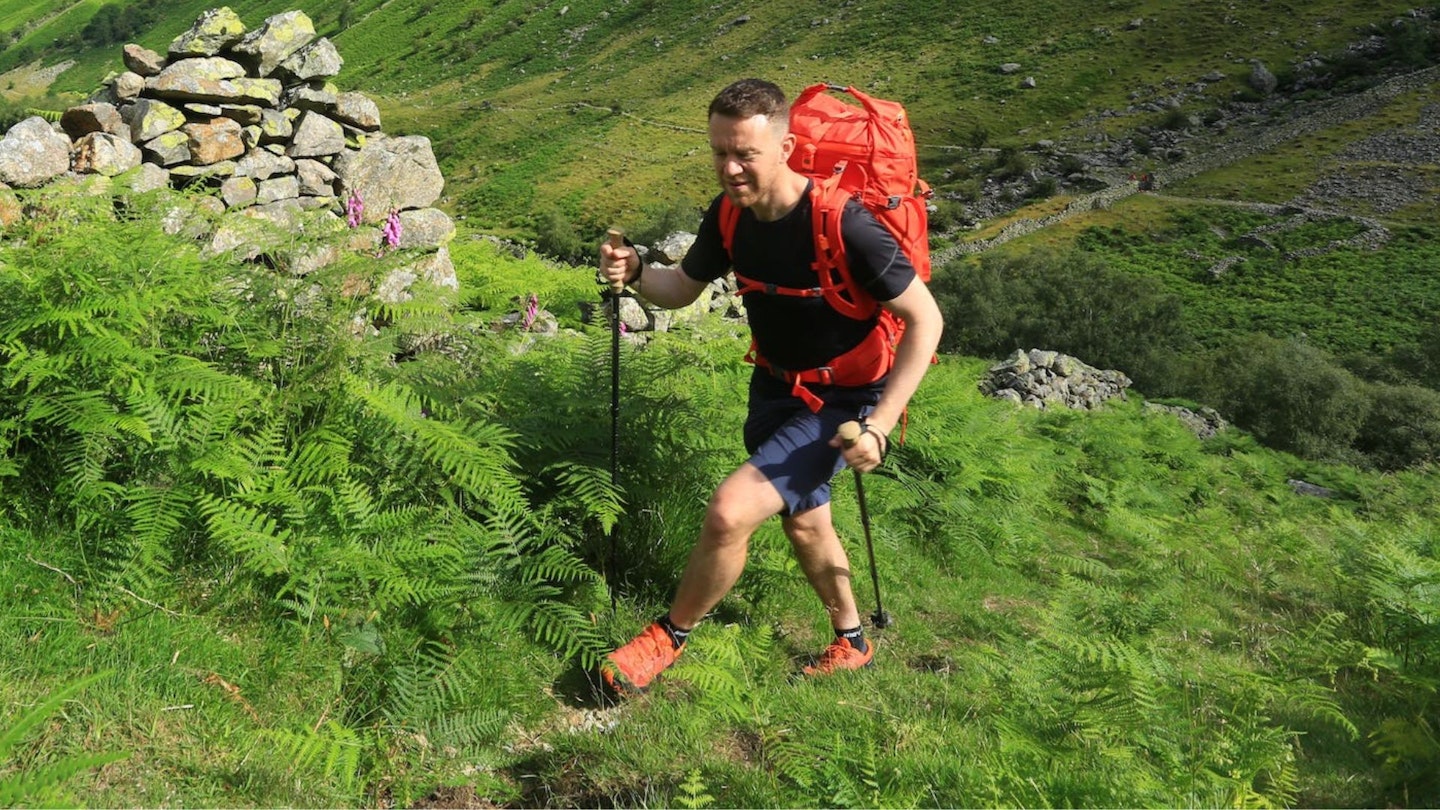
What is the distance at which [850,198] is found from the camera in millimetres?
3365

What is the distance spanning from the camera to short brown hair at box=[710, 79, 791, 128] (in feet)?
10.6

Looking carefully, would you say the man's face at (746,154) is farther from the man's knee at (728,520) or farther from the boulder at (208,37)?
the boulder at (208,37)

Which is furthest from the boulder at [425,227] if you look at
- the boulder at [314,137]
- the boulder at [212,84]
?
the boulder at [212,84]

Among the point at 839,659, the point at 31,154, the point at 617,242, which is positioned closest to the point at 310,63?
the point at 31,154

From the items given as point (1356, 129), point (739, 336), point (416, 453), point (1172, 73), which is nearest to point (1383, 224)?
point (1356, 129)

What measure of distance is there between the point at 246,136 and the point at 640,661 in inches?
378

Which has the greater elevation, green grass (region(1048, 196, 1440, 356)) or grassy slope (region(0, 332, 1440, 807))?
grassy slope (region(0, 332, 1440, 807))

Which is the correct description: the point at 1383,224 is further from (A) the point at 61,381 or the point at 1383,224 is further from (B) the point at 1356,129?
(A) the point at 61,381

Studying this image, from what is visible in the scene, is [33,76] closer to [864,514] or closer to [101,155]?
[101,155]

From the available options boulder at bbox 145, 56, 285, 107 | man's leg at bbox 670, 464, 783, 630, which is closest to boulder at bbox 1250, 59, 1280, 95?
boulder at bbox 145, 56, 285, 107

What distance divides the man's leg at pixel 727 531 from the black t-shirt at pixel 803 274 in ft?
1.90

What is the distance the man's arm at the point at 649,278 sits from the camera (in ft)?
12.6

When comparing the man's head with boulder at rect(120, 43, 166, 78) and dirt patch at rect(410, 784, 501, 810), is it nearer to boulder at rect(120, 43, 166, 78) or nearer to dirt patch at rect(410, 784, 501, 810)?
dirt patch at rect(410, 784, 501, 810)

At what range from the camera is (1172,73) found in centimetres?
9925
